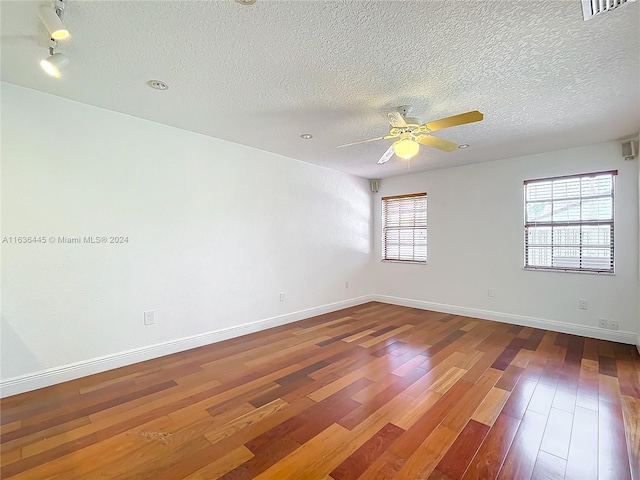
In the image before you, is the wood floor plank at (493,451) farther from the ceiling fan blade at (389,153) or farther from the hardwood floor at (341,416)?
the ceiling fan blade at (389,153)

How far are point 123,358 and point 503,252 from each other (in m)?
5.13

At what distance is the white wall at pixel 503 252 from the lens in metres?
3.65

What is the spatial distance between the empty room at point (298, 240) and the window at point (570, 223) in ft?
0.09

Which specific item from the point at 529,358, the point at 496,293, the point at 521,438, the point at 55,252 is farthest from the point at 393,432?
the point at 496,293

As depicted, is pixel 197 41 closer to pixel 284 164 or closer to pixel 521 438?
pixel 284 164

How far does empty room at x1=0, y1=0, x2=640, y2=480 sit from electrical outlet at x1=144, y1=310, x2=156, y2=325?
22mm

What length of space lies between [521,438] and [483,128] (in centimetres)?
290

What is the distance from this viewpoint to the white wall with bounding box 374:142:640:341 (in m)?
3.65

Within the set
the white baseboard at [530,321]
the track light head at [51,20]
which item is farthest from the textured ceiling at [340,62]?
the white baseboard at [530,321]

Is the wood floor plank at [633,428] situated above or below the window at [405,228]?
below

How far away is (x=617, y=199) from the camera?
3.66 m

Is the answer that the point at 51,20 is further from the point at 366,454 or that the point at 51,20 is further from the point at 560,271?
the point at 560,271

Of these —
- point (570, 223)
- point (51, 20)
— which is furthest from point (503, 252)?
point (51, 20)

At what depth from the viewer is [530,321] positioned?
430cm
